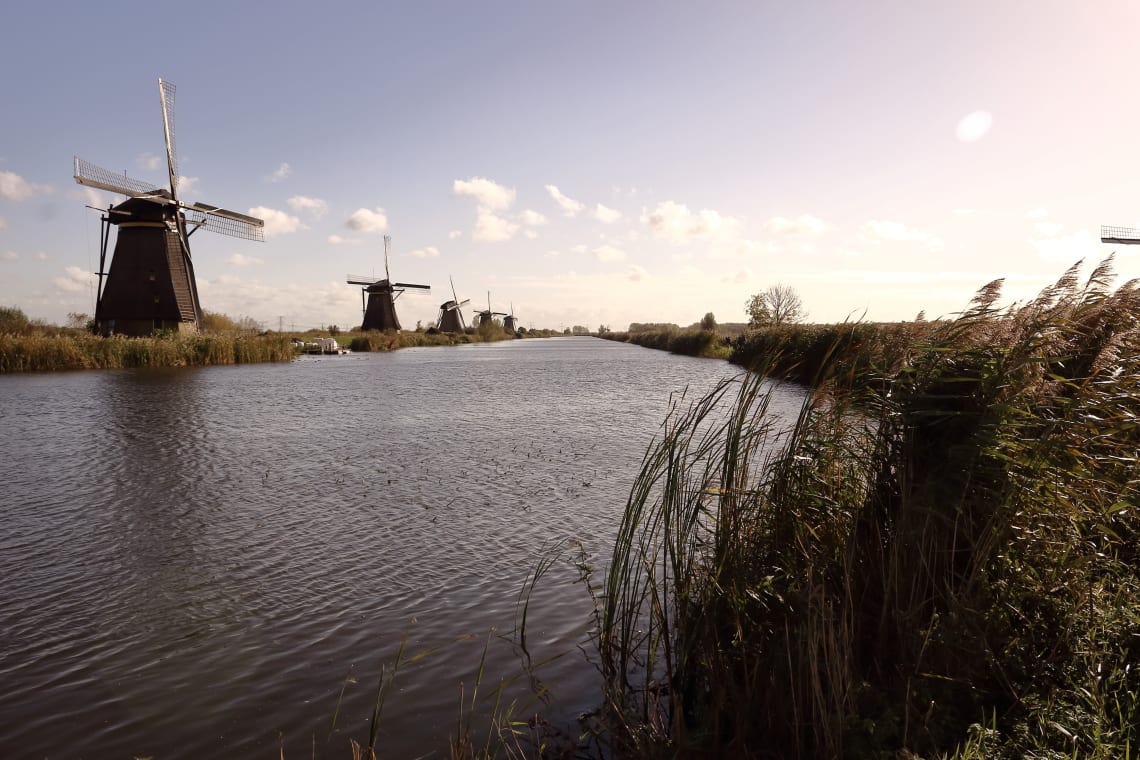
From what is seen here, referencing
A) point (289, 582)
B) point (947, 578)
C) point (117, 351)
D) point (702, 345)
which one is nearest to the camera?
point (947, 578)

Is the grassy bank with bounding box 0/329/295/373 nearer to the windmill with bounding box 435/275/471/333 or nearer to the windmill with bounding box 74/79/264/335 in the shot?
the windmill with bounding box 74/79/264/335

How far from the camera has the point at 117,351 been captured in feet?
104

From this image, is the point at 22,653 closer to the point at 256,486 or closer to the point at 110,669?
the point at 110,669

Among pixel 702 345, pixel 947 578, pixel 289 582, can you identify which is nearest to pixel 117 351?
pixel 289 582

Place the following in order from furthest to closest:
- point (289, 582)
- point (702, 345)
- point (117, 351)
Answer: point (702, 345), point (117, 351), point (289, 582)

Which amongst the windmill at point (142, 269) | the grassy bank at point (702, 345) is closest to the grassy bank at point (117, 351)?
the windmill at point (142, 269)

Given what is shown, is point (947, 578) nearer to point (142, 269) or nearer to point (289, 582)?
point (289, 582)

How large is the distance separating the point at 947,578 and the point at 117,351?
36682 millimetres

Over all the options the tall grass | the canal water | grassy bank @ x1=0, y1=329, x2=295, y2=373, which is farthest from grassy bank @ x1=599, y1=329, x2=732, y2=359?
the tall grass

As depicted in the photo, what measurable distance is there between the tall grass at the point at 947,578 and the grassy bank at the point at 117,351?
35.0 metres

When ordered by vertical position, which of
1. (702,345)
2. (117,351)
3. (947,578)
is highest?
(117,351)

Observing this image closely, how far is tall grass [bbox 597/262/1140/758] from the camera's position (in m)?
2.97

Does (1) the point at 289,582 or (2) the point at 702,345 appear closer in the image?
(1) the point at 289,582

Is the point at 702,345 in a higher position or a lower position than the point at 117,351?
lower
